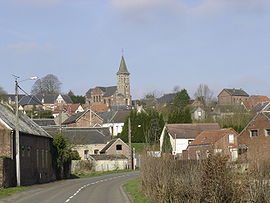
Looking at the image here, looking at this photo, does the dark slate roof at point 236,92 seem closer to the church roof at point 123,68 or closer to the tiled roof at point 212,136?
the church roof at point 123,68

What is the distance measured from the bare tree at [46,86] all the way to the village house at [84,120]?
174 ft

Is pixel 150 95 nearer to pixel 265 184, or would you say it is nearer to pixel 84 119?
pixel 84 119

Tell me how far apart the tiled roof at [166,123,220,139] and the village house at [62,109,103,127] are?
30468 millimetres

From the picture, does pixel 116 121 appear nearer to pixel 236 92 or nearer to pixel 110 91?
pixel 236 92

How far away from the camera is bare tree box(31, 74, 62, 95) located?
527 ft

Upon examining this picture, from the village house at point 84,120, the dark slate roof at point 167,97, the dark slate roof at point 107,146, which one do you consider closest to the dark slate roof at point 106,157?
the dark slate roof at point 107,146

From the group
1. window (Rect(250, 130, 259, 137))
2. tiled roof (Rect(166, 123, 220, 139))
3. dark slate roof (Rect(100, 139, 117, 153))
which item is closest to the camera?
window (Rect(250, 130, 259, 137))

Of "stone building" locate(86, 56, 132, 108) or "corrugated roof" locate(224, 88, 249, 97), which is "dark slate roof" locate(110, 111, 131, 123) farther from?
"stone building" locate(86, 56, 132, 108)

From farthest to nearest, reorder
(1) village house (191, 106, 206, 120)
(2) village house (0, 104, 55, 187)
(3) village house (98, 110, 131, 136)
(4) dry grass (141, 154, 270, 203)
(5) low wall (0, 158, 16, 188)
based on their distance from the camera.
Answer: (3) village house (98, 110, 131, 136) < (1) village house (191, 106, 206, 120) < (2) village house (0, 104, 55, 187) < (5) low wall (0, 158, 16, 188) < (4) dry grass (141, 154, 270, 203)

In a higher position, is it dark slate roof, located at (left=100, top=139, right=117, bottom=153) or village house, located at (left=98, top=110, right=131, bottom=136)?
village house, located at (left=98, top=110, right=131, bottom=136)

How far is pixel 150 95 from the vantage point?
13712 cm

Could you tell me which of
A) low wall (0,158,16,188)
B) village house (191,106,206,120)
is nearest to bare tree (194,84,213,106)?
village house (191,106,206,120)

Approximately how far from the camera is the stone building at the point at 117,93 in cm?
18062

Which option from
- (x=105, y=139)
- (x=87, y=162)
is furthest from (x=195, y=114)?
(x=87, y=162)
